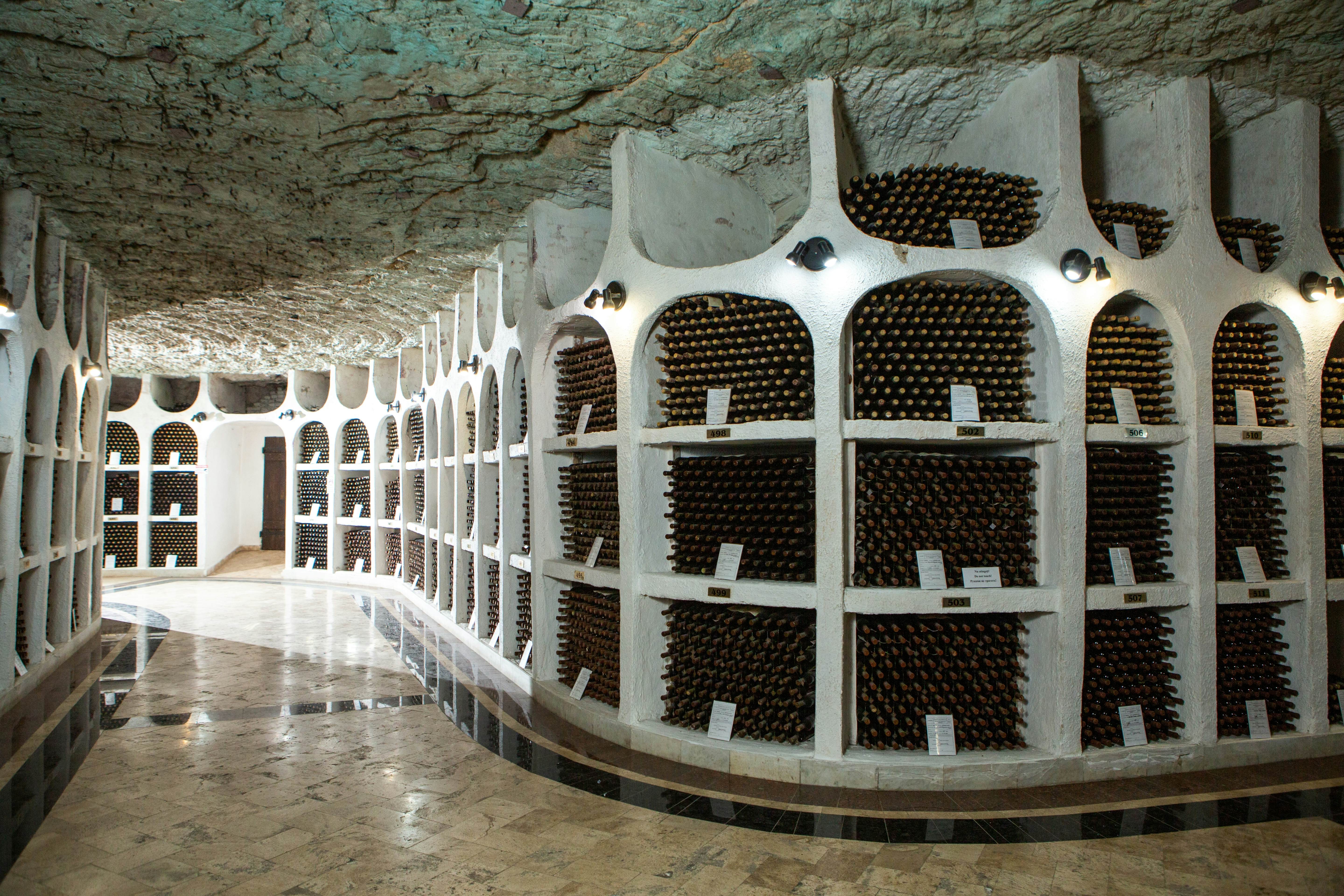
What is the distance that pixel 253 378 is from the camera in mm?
17672

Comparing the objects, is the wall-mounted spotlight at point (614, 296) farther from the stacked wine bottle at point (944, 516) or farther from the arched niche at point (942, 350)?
Result: the stacked wine bottle at point (944, 516)

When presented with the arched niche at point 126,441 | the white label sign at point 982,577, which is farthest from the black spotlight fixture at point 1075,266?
the arched niche at point 126,441

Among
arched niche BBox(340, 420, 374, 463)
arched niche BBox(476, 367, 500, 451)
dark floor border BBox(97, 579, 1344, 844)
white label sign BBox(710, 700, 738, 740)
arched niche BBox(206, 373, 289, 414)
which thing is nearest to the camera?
dark floor border BBox(97, 579, 1344, 844)

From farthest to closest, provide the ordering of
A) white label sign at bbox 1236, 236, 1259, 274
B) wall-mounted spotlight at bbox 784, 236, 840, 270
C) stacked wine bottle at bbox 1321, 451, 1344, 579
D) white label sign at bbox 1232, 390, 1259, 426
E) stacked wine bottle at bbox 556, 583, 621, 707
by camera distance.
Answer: stacked wine bottle at bbox 556, 583, 621, 707, stacked wine bottle at bbox 1321, 451, 1344, 579, white label sign at bbox 1236, 236, 1259, 274, white label sign at bbox 1232, 390, 1259, 426, wall-mounted spotlight at bbox 784, 236, 840, 270

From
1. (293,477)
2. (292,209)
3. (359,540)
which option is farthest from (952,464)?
(293,477)

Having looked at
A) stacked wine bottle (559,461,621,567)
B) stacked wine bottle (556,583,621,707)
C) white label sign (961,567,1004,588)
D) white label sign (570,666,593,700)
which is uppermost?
stacked wine bottle (559,461,621,567)

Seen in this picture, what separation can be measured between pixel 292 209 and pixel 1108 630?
24.4ft

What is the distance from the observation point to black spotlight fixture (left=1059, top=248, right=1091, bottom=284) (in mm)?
4855

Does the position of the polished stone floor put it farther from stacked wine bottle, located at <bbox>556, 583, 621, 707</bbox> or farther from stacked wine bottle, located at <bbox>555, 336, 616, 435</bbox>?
stacked wine bottle, located at <bbox>555, 336, 616, 435</bbox>

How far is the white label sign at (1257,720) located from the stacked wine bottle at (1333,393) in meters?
2.12

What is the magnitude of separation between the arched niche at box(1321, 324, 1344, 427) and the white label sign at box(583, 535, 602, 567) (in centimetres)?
542

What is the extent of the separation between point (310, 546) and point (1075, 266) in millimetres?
14992

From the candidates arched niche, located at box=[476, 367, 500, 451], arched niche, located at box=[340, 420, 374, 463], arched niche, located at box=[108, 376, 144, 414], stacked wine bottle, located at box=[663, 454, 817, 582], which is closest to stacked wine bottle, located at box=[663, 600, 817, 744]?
stacked wine bottle, located at box=[663, 454, 817, 582]

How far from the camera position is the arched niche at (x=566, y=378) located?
6.54m
